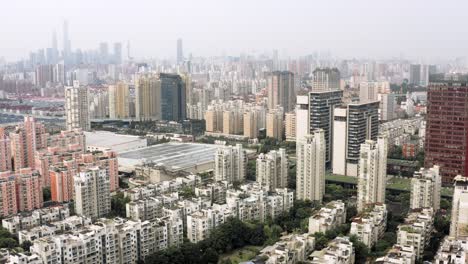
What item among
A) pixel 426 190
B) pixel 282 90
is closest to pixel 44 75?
pixel 282 90

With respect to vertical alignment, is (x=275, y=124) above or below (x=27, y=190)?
above

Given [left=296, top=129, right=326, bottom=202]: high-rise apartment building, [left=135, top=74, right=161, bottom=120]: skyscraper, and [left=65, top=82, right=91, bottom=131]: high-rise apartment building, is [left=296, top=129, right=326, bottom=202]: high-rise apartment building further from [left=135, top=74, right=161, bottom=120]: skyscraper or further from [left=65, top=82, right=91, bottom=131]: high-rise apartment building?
[left=135, top=74, right=161, bottom=120]: skyscraper

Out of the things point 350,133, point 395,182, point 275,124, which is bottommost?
point 395,182

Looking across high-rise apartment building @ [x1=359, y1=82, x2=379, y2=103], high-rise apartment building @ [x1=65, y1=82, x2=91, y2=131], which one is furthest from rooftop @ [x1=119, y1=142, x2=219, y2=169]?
high-rise apartment building @ [x1=359, y1=82, x2=379, y2=103]

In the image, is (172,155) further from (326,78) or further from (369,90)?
(369,90)

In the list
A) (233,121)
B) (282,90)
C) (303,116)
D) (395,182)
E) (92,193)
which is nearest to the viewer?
(92,193)

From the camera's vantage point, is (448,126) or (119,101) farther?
(119,101)

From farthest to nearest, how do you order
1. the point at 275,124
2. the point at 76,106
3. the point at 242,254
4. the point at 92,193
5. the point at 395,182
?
the point at 275,124 < the point at 76,106 < the point at 395,182 < the point at 92,193 < the point at 242,254
